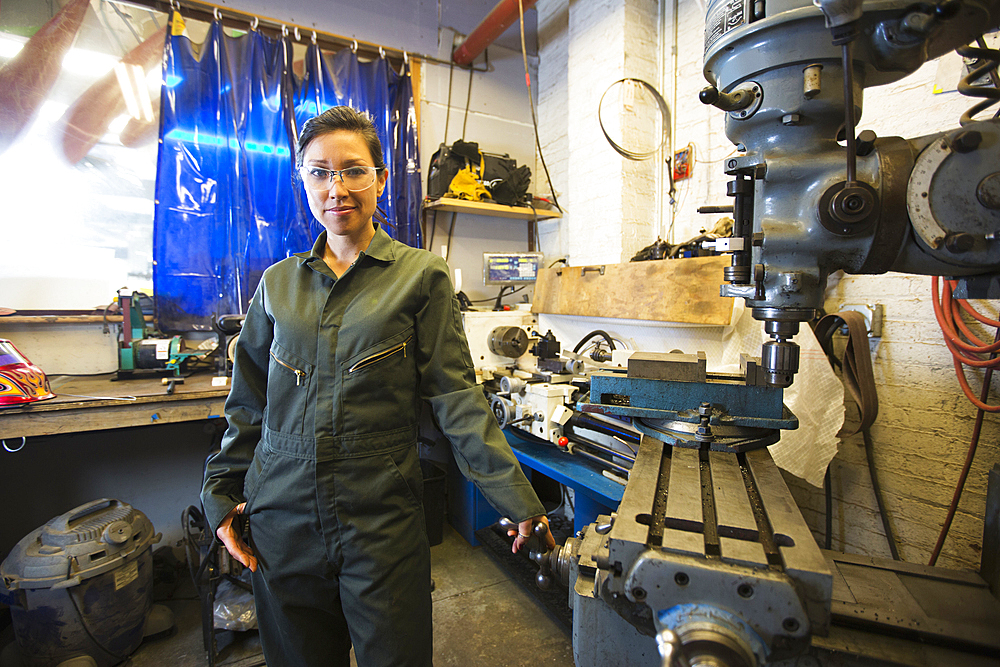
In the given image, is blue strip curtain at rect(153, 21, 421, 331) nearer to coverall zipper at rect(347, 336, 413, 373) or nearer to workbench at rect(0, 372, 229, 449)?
workbench at rect(0, 372, 229, 449)

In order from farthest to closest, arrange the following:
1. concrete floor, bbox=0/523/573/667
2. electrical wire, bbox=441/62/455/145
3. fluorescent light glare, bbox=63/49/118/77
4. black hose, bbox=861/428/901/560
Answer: electrical wire, bbox=441/62/455/145 → fluorescent light glare, bbox=63/49/118/77 → concrete floor, bbox=0/523/573/667 → black hose, bbox=861/428/901/560

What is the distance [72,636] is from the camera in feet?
5.12

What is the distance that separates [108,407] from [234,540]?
3.71 ft

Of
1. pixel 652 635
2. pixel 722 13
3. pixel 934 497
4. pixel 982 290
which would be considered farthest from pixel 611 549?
pixel 934 497

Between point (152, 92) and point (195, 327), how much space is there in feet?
3.75

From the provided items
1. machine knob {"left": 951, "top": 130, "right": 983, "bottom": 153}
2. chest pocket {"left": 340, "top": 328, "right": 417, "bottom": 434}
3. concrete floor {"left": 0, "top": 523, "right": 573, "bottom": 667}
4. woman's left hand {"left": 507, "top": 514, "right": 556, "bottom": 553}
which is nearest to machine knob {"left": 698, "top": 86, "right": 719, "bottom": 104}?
machine knob {"left": 951, "top": 130, "right": 983, "bottom": 153}

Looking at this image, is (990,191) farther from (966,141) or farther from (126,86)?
(126,86)

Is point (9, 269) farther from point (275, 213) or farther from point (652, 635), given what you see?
point (652, 635)

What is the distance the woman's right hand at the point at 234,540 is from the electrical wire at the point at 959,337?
70.5 inches

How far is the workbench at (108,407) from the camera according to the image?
1616 mm

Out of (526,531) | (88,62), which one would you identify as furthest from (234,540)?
(88,62)

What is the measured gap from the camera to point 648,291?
1901mm

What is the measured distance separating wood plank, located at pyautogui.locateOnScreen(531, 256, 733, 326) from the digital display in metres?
0.33

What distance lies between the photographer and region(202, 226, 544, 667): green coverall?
0.96 meters
